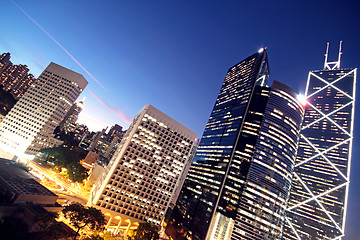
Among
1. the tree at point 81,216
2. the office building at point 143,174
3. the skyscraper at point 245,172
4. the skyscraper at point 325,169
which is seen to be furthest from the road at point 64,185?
the skyscraper at point 325,169

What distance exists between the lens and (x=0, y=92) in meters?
134

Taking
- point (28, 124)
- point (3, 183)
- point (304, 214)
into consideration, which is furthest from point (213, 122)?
point (28, 124)

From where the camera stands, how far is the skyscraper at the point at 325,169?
145 m

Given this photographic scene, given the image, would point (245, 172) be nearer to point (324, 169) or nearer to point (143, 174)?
point (143, 174)

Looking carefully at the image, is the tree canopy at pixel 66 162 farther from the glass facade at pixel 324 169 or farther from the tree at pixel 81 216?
the glass facade at pixel 324 169

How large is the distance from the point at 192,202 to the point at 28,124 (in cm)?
13540

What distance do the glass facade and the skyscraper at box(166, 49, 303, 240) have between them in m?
64.1

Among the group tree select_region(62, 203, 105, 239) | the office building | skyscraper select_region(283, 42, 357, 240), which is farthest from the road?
skyscraper select_region(283, 42, 357, 240)

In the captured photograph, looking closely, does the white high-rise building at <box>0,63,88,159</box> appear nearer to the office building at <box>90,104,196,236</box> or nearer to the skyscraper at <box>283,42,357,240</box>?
the office building at <box>90,104,196,236</box>

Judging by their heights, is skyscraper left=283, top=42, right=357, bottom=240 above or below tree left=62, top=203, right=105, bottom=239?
above

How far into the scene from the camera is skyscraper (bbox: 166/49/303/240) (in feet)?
329

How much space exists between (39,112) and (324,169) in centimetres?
25070

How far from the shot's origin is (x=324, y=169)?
162 m

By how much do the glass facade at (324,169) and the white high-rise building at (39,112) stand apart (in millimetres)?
215180
